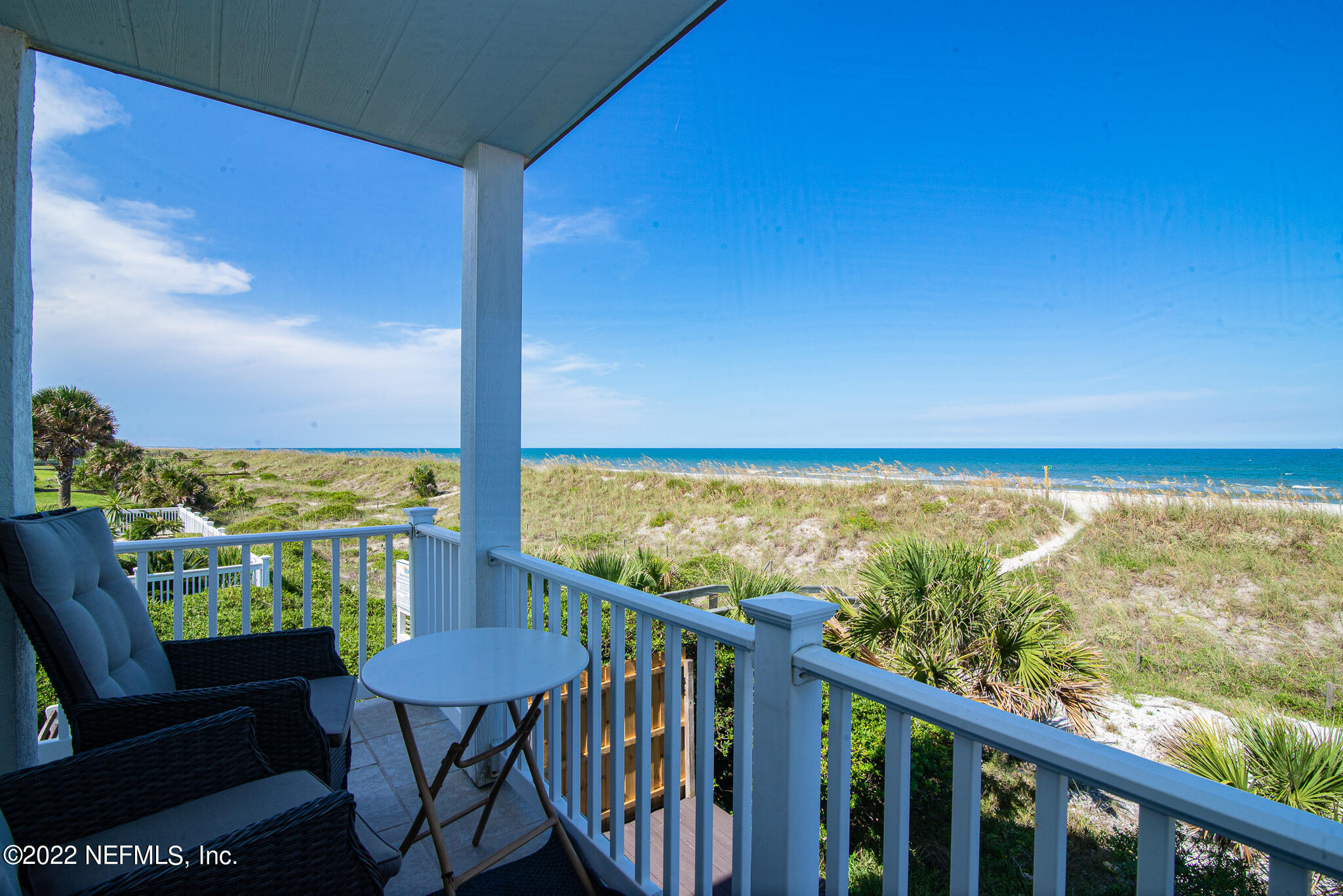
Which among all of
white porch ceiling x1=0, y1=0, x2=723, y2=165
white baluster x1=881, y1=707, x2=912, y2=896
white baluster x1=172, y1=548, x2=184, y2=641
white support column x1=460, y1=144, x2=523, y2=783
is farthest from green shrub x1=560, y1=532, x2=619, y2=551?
white baluster x1=881, y1=707, x2=912, y2=896

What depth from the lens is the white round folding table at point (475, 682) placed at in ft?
4.84

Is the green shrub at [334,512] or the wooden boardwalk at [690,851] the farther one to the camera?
the green shrub at [334,512]

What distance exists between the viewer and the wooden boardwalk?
331cm

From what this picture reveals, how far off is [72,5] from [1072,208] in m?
22.3

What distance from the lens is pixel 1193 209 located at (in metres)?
15.4

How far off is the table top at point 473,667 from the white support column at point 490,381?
1.38 feet

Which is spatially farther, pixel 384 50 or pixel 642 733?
pixel 384 50

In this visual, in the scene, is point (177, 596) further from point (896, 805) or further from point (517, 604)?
point (896, 805)

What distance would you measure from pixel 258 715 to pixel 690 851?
9.98 ft

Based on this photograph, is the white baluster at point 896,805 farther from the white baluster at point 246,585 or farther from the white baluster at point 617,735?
the white baluster at point 246,585

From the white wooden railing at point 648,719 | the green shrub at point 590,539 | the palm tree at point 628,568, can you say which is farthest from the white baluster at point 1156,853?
the green shrub at point 590,539

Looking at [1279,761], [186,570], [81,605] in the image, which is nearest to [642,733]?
[81,605]

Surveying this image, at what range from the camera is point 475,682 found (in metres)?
1.53

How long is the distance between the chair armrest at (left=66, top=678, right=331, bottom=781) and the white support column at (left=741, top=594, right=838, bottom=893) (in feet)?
3.75
